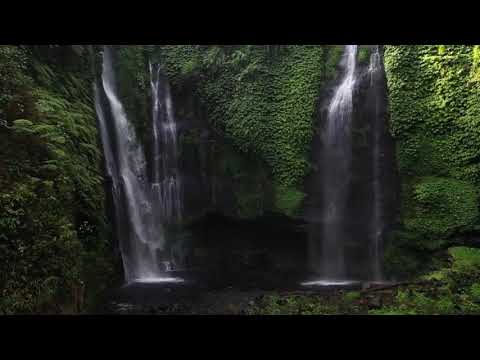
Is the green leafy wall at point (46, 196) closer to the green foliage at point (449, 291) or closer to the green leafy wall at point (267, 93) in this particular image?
the green leafy wall at point (267, 93)

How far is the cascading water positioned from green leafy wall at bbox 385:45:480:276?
737cm

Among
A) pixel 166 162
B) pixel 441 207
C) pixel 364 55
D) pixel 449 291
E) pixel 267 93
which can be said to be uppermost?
pixel 364 55

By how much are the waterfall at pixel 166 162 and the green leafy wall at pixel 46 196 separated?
2651 millimetres

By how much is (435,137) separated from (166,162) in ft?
26.8

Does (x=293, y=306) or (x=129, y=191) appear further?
(x=129, y=191)

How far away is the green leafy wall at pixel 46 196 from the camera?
5.97m

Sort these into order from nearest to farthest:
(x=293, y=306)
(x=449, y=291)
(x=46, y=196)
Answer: (x=46, y=196), (x=293, y=306), (x=449, y=291)

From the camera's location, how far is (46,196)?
6.82 meters

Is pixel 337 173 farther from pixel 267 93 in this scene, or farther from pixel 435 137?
pixel 267 93

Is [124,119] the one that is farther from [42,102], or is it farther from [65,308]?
[65,308]

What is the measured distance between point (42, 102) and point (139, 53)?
5.74 meters

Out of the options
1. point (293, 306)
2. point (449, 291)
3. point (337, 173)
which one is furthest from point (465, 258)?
point (293, 306)

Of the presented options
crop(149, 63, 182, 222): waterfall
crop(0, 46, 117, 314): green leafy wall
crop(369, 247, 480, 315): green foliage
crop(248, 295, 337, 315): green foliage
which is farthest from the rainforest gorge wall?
crop(248, 295, 337, 315): green foliage

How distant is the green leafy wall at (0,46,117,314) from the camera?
5.97m
